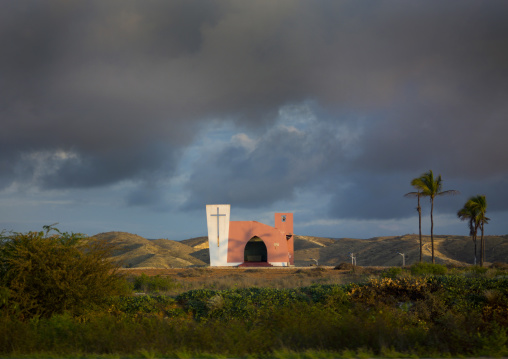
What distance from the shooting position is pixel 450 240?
111938mm

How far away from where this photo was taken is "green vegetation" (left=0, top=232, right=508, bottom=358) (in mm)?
10578

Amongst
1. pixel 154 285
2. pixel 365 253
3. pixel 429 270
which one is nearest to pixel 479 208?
pixel 429 270

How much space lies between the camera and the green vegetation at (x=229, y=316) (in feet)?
34.7

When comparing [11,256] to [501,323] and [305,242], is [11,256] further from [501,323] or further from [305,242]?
[305,242]

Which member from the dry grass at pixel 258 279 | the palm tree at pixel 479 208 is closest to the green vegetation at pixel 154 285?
the dry grass at pixel 258 279

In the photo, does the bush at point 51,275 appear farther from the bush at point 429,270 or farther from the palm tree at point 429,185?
the palm tree at point 429,185

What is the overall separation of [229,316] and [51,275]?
6.06m

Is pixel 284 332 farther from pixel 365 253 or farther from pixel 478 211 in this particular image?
pixel 365 253

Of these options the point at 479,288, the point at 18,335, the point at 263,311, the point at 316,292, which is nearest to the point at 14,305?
the point at 18,335

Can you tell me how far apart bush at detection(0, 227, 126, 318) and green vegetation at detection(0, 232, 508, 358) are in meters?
0.04

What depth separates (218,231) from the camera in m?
55.8

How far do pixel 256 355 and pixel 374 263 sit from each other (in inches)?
3624

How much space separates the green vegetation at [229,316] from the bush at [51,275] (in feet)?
0.12

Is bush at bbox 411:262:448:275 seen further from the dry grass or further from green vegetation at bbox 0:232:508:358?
green vegetation at bbox 0:232:508:358
